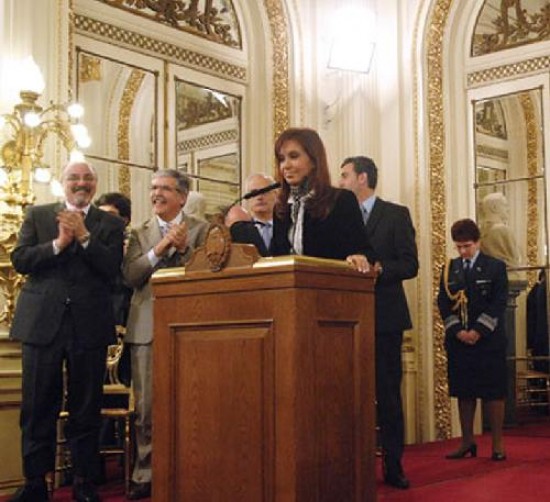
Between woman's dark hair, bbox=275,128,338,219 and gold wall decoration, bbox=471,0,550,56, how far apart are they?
3.98 meters

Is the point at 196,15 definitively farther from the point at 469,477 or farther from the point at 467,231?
the point at 469,477

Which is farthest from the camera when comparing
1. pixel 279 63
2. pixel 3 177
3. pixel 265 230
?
pixel 279 63

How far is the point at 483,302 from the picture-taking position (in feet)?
18.0

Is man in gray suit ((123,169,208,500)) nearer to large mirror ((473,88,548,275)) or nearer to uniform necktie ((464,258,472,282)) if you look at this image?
uniform necktie ((464,258,472,282))

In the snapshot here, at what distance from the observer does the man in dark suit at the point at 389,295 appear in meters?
4.40

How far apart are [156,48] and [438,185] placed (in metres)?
2.13

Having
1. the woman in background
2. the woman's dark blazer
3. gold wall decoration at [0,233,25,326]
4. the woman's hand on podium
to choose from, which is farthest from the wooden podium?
the woman in background

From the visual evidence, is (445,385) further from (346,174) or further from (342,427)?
(342,427)

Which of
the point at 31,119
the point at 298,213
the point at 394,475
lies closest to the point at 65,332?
the point at 31,119

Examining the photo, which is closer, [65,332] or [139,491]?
[65,332]

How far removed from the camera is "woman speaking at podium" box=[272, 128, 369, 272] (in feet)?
10.2

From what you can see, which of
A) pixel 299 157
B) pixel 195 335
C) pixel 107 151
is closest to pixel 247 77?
pixel 107 151

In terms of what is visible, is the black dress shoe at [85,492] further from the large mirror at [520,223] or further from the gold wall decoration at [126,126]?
the large mirror at [520,223]

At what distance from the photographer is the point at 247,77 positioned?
654 centimetres
